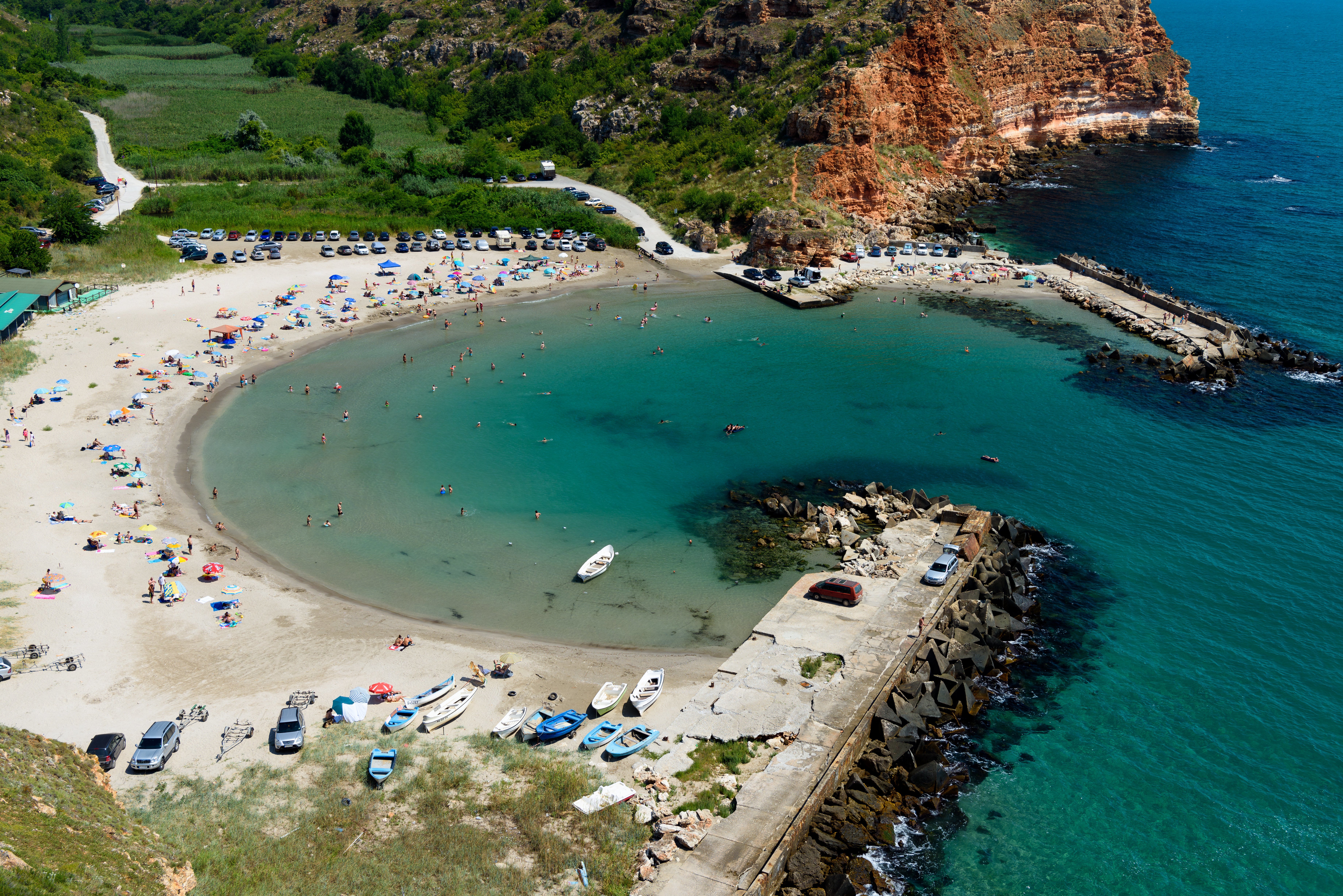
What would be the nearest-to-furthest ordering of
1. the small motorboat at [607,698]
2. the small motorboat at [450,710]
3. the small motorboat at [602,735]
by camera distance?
the small motorboat at [602,735], the small motorboat at [450,710], the small motorboat at [607,698]

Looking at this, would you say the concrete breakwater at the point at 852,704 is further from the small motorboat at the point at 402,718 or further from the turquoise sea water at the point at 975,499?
the small motorboat at the point at 402,718

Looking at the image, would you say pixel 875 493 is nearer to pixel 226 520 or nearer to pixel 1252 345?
pixel 226 520

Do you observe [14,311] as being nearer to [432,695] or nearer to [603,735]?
[432,695]

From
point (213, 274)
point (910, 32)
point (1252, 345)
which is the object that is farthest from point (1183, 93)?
point (213, 274)

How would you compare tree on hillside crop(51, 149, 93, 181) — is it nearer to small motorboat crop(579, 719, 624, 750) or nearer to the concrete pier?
the concrete pier

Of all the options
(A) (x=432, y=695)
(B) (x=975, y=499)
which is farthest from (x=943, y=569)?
(A) (x=432, y=695)

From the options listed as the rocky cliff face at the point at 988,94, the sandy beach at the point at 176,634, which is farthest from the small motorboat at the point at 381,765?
the rocky cliff face at the point at 988,94
